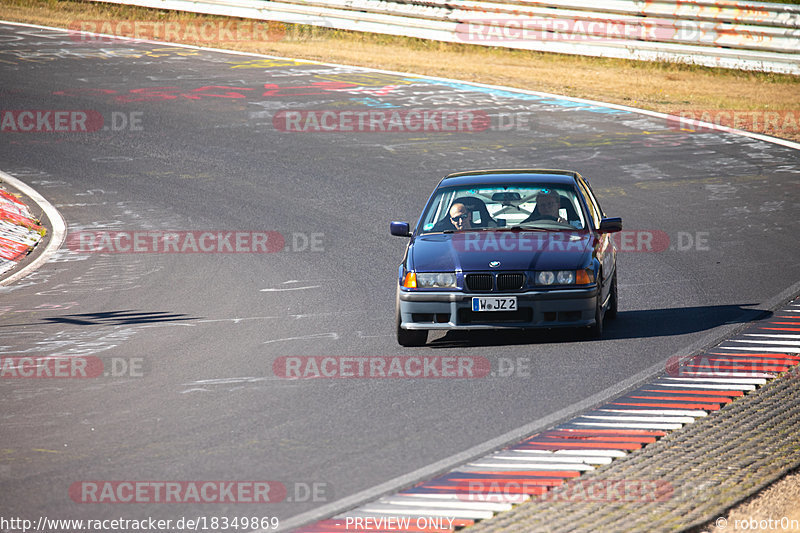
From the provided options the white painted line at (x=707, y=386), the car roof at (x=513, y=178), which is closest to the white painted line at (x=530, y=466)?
the white painted line at (x=707, y=386)

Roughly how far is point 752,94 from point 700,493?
773 inches

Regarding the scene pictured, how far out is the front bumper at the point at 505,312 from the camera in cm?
967

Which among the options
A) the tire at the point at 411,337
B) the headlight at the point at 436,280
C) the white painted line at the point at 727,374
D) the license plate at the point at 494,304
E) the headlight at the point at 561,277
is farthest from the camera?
the tire at the point at 411,337

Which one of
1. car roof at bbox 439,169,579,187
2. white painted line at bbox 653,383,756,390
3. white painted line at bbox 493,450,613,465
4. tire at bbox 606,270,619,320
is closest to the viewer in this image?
white painted line at bbox 493,450,613,465

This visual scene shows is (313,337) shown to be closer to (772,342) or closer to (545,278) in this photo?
(545,278)

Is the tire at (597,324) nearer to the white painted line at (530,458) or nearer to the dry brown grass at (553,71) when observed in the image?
the white painted line at (530,458)

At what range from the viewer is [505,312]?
9.72m

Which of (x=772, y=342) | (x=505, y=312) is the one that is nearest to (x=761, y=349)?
(x=772, y=342)

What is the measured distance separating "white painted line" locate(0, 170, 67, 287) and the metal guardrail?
44.0ft

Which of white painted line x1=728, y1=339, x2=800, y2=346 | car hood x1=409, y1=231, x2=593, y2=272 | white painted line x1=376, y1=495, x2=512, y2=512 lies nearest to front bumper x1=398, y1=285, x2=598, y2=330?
car hood x1=409, y1=231, x2=593, y2=272

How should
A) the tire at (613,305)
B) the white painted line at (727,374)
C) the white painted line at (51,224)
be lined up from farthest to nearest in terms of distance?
the white painted line at (51,224)
the tire at (613,305)
the white painted line at (727,374)

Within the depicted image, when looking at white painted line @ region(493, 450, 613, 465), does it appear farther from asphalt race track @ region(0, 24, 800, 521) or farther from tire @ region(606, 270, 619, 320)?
tire @ region(606, 270, 619, 320)

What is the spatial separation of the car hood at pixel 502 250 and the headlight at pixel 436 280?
0.14ft

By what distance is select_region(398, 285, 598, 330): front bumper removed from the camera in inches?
381
